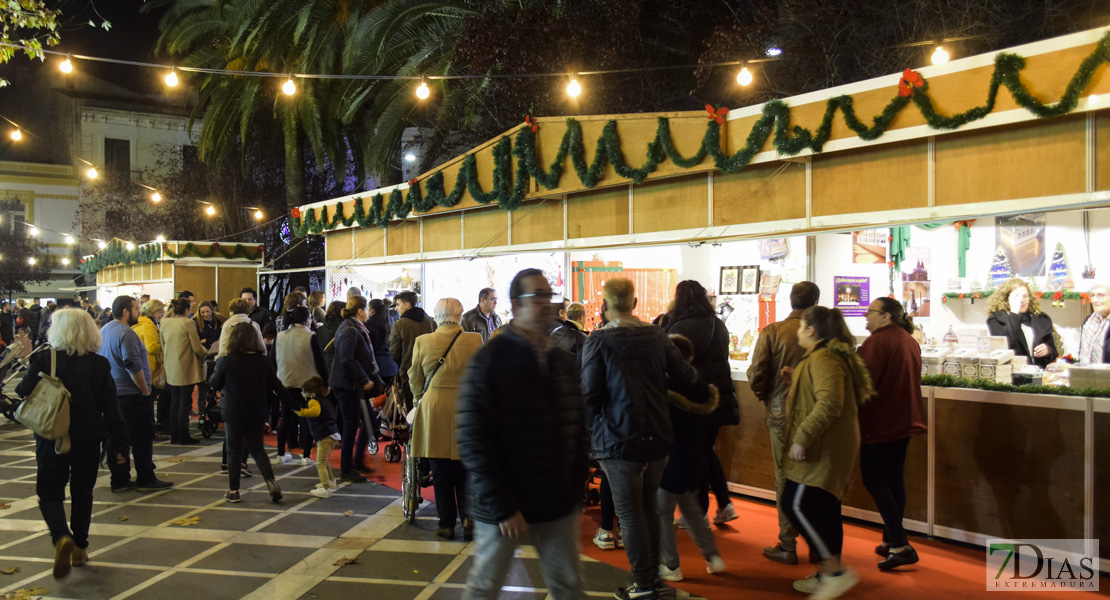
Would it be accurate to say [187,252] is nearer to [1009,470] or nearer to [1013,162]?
[1013,162]

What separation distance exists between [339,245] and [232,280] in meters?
8.31

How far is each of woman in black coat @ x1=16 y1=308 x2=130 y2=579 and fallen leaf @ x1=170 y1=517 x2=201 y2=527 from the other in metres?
0.93

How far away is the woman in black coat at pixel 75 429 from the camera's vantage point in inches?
199

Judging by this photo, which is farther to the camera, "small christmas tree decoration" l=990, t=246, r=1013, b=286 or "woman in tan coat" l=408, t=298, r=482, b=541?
"small christmas tree decoration" l=990, t=246, r=1013, b=286

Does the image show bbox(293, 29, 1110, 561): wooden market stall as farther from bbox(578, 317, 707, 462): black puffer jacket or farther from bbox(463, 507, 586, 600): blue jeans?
bbox(463, 507, 586, 600): blue jeans

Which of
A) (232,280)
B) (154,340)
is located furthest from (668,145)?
(232,280)

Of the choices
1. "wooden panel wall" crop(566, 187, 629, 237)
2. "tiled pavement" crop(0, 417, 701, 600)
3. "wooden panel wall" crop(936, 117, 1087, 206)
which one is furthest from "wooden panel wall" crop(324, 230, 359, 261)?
"wooden panel wall" crop(936, 117, 1087, 206)

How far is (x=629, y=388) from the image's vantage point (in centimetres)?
406

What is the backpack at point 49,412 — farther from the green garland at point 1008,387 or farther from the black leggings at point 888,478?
the green garland at point 1008,387

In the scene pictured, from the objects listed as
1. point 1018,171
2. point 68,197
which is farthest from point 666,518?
point 68,197

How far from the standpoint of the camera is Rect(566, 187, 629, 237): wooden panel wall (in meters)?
8.57

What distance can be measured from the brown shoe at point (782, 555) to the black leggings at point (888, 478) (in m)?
0.63

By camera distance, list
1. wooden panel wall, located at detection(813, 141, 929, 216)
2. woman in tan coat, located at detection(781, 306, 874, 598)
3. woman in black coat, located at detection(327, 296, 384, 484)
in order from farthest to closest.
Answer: woman in black coat, located at detection(327, 296, 384, 484) → wooden panel wall, located at detection(813, 141, 929, 216) → woman in tan coat, located at detection(781, 306, 874, 598)

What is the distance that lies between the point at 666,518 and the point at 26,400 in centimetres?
436
